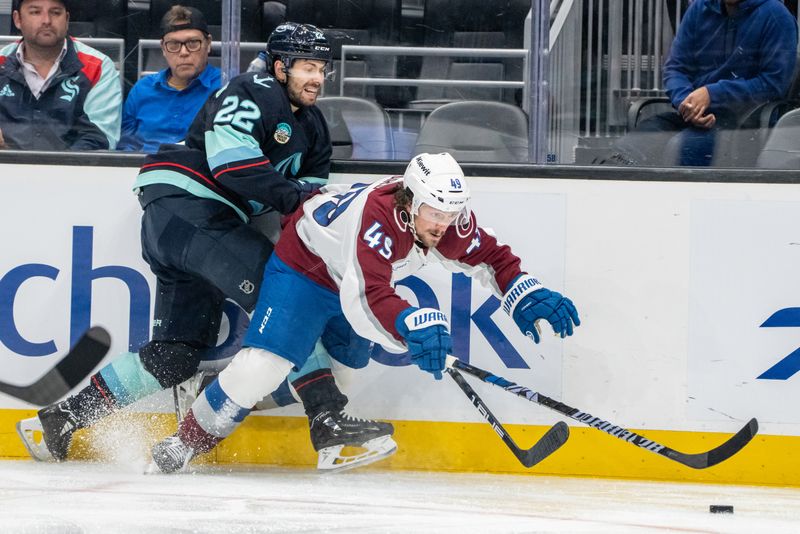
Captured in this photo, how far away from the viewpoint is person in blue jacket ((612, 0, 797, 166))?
3.44 m

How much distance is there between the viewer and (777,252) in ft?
11.2

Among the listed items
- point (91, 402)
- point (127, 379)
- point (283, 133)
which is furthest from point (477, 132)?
point (91, 402)

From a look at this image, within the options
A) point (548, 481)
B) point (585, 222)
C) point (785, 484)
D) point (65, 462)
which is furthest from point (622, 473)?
point (65, 462)

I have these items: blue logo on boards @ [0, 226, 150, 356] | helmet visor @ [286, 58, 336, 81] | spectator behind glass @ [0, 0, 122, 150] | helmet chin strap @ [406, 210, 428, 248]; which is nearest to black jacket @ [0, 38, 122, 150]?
spectator behind glass @ [0, 0, 122, 150]

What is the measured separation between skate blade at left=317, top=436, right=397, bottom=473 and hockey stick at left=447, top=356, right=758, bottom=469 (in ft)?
1.17

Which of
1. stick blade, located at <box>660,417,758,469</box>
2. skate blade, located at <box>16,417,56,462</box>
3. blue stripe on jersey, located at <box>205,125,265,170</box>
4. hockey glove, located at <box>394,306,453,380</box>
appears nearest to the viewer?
hockey glove, located at <box>394,306,453,380</box>

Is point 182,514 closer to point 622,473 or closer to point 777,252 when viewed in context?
point 622,473

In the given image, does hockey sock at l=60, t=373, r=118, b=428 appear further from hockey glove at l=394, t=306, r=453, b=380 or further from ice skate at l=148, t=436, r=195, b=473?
hockey glove at l=394, t=306, r=453, b=380

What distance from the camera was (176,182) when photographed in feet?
11.3

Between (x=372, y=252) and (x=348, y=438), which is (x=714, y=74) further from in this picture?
(x=348, y=438)

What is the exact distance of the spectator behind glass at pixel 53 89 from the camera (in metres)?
3.68

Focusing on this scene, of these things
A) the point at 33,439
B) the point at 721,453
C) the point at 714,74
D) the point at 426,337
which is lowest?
the point at 33,439

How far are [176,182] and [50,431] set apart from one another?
83 cm

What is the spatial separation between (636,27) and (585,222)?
0.58 meters
